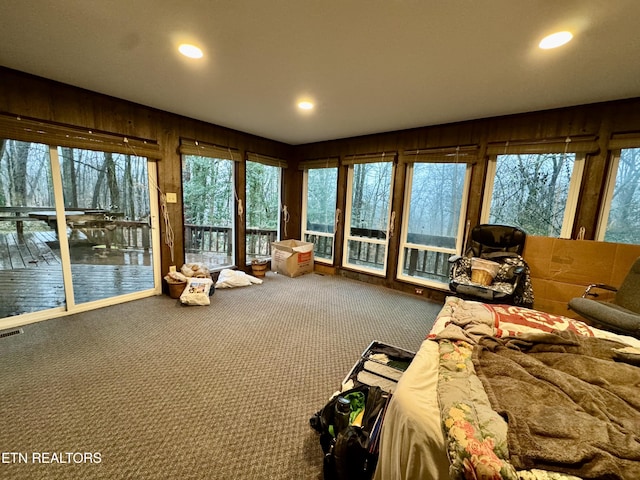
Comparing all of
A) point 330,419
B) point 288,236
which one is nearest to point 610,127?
point 330,419

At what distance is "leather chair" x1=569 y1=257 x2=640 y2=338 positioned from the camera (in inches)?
67.8

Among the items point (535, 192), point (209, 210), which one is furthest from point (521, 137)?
point (209, 210)

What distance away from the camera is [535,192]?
117 inches

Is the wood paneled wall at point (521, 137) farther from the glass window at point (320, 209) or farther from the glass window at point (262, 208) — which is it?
the glass window at point (262, 208)

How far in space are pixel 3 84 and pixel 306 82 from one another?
105 inches

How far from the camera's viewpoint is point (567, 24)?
1.47 metres

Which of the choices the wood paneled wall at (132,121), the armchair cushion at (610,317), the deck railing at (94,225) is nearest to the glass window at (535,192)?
the armchair cushion at (610,317)

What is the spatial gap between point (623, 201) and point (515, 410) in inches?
120

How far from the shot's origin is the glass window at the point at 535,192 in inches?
109

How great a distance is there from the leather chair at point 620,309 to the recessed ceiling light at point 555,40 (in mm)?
1864

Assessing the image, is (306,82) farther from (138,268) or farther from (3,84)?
(138,268)

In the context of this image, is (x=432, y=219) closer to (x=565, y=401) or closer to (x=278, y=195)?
(x=278, y=195)

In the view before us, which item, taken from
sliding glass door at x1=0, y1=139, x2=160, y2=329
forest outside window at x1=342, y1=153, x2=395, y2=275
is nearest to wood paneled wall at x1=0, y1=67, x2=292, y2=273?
sliding glass door at x1=0, y1=139, x2=160, y2=329

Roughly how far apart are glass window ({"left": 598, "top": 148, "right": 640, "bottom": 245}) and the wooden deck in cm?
540
